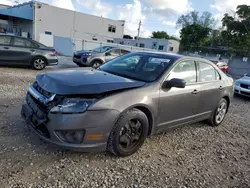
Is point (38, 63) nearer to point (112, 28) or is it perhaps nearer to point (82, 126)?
point (82, 126)

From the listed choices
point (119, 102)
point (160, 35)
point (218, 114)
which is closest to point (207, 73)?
point (218, 114)

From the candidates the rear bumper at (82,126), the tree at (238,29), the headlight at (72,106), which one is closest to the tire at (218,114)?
the rear bumper at (82,126)

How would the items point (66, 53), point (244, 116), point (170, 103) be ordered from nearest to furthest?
point (170, 103), point (244, 116), point (66, 53)

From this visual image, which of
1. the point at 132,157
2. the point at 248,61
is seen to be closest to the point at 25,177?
the point at 132,157

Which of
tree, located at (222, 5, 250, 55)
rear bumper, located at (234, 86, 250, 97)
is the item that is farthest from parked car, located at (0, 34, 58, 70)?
tree, located at (222, 5, 250, 55)

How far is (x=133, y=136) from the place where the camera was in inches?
122

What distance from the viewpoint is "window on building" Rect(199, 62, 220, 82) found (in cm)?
417

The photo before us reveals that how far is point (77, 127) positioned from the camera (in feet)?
8.40

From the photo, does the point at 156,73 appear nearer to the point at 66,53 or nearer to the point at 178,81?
the point at 178,81

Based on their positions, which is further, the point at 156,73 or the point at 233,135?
the point at 233,135

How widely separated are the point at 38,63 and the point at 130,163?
26.1ft

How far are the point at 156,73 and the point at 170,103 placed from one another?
1.75 ft

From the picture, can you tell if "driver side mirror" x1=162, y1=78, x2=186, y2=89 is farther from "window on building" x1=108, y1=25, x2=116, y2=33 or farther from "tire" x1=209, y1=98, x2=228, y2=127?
"window on building" x1=108, y1=25, x2=116, y2=33

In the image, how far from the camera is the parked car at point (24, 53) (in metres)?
8.57
